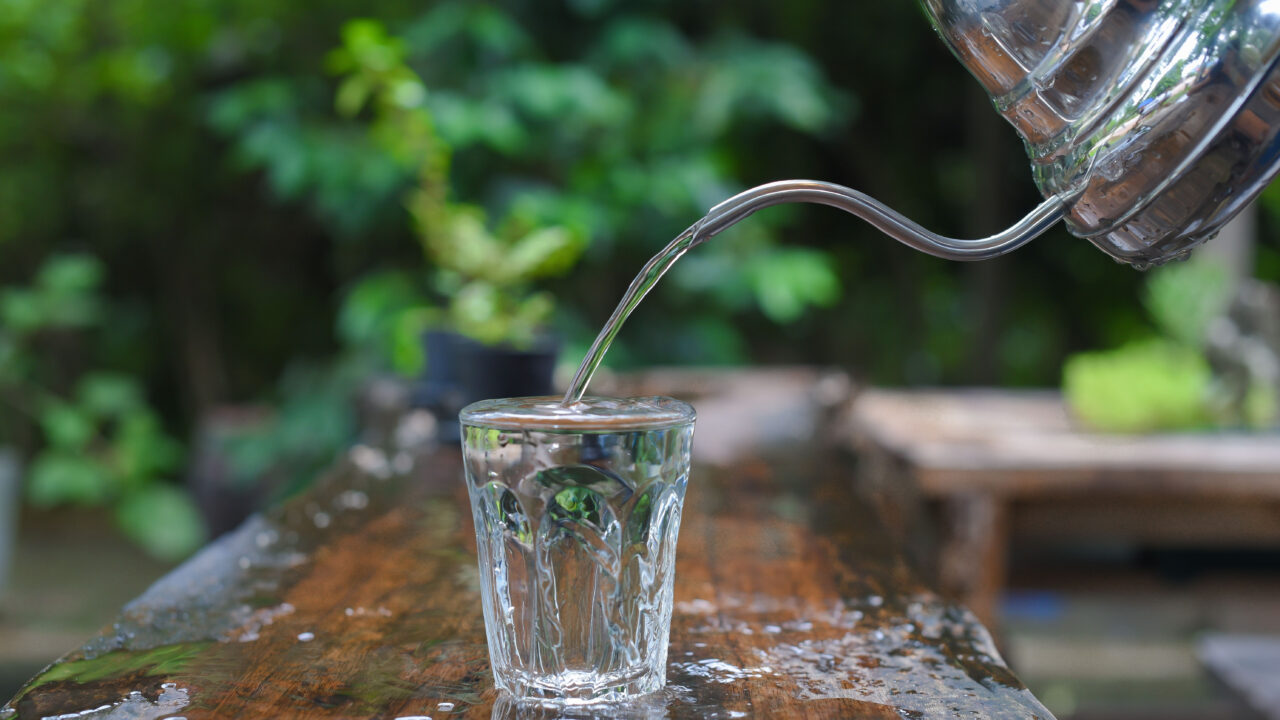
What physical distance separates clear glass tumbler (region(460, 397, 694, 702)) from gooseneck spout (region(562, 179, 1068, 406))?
0.03 m

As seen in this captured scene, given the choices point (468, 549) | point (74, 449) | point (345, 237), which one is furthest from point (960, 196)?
point (468, 549)

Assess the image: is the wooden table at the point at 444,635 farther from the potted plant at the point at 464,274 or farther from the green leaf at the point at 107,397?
the green leaf at the point at 107,397

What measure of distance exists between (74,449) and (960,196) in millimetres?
4526

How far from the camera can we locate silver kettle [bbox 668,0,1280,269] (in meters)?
0.39

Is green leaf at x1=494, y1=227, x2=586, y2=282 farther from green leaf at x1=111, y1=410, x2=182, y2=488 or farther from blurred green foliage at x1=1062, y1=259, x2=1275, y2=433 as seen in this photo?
green leaf at x1=111, y1=410, x2=182, y2=488

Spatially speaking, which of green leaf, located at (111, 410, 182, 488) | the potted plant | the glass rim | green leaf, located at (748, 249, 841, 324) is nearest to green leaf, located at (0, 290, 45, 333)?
green leaf, located at (111, 410, 182, 488)

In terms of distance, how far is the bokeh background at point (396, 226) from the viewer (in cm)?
271

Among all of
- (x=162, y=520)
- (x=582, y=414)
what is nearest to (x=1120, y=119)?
(x=582, y=414)

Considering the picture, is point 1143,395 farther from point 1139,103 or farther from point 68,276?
point 68,276

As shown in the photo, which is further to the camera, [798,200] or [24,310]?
[24,310]

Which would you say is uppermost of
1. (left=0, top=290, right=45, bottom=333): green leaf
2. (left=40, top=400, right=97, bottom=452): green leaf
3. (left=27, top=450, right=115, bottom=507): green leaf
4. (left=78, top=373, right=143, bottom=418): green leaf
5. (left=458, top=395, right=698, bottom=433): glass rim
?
(left=0, top=290, right=45, bottom=333): green leaf

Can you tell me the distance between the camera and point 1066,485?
1.93m

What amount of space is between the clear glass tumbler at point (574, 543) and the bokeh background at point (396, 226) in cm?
92

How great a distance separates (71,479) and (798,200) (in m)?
3.91
